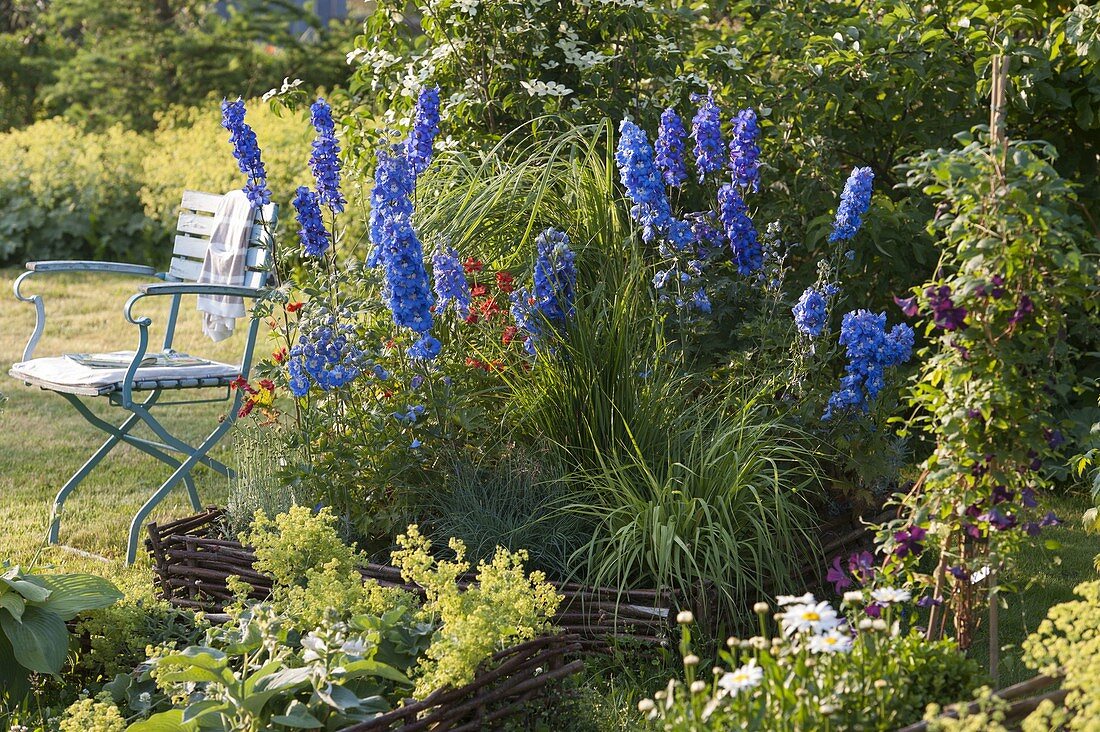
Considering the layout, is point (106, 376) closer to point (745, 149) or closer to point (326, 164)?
point (326, 164)

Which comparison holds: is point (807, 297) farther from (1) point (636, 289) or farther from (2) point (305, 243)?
(2) point (305, 243)

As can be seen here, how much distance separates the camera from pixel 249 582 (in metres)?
2.82

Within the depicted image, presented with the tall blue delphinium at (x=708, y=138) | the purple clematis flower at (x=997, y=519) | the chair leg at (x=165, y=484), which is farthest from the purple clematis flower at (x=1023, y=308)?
the chair leg at (x=165, y=484)

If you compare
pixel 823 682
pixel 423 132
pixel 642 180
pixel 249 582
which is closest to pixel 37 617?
pixel 249 582

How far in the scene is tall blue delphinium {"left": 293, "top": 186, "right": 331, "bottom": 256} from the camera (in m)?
3.02

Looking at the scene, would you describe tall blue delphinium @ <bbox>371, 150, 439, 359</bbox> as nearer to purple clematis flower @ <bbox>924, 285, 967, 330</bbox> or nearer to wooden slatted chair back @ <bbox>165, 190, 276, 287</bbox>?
purple clematis flower @ <bbox>924, 285, 967, 330</bbox>

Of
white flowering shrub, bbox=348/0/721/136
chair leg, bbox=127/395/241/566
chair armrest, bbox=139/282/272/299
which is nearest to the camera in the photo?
chair armrest, bbox=139/282/272/299

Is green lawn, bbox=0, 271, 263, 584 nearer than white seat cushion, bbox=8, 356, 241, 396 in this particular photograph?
No

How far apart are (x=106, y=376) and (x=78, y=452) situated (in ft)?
4.78

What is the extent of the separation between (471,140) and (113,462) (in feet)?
6.45

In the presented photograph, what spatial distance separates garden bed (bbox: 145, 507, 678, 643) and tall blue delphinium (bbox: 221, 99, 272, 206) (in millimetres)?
875

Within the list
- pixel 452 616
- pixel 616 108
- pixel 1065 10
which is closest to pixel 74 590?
pixel 452 616

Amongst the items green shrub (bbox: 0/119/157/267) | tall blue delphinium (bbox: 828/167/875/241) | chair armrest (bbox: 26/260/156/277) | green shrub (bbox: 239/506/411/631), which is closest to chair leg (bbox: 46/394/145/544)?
chair armrest (bbox: 26/260/156/277)

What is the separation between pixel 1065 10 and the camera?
4023mm
